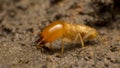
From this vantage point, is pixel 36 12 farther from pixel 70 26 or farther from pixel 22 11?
pixel 70 26

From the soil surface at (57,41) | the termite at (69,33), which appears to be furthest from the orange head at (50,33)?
the soil surface at (57,41)

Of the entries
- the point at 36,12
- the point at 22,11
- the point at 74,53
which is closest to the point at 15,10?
the point at 22,11

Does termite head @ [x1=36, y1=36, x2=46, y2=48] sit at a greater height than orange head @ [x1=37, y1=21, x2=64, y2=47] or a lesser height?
lesser

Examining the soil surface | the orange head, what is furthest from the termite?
the soil surface

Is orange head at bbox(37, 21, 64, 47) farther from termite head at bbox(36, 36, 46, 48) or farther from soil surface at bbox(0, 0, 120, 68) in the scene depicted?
soil surface at bbox(0, 0, 120, 68)

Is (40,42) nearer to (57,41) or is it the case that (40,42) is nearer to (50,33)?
(50,33)

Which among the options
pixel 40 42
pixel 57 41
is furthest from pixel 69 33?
pixel 40 42
